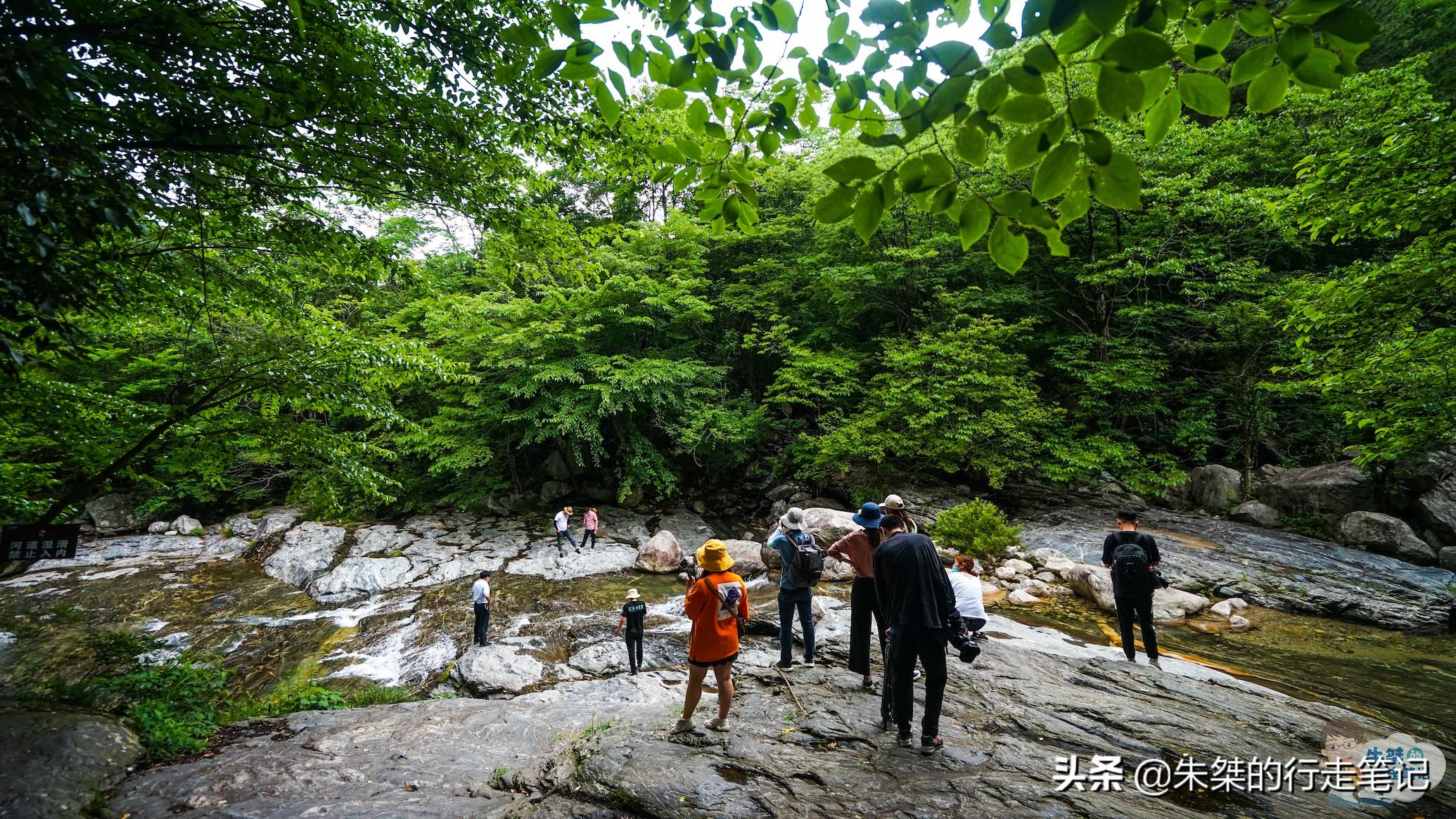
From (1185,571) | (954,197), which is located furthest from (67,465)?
(1185,571)

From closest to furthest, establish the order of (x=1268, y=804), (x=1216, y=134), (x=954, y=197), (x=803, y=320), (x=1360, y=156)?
(x=954, y=197) < (x=1268, y=804) < (x=1360, y=156) < (x=1216, y=134) < (x=803, y=320)

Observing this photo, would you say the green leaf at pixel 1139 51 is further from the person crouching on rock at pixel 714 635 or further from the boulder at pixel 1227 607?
the boulder at pixel 1227 607

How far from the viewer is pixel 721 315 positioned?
18734 millimetres

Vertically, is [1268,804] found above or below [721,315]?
below

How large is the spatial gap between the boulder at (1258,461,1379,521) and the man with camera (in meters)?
12.8

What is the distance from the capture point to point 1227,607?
26.5ft

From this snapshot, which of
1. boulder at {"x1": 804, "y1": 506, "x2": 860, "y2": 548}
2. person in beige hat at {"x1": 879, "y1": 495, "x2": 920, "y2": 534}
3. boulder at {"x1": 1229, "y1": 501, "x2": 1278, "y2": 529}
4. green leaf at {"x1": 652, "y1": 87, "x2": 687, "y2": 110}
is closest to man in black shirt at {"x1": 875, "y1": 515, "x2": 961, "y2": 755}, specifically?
person in beige hat at {"x1": 879, "y1": 495, "x2": 920, "y2": 534}

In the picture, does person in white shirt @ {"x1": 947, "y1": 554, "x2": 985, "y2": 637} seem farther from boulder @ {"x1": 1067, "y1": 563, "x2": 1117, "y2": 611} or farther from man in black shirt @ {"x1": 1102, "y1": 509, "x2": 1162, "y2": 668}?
boulder @ {"x1": 1067, "y1": 563, "x2": 1117, "y2": 611}

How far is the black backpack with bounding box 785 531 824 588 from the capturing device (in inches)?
200

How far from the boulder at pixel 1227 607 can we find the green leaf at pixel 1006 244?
10108 millimetres

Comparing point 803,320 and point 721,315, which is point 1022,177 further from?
point 721,315

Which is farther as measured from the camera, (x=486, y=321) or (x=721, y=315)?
(x=721, y=315)

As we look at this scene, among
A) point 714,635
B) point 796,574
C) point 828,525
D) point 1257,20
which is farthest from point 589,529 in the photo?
point 1257,20

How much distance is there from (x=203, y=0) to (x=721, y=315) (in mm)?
15772
